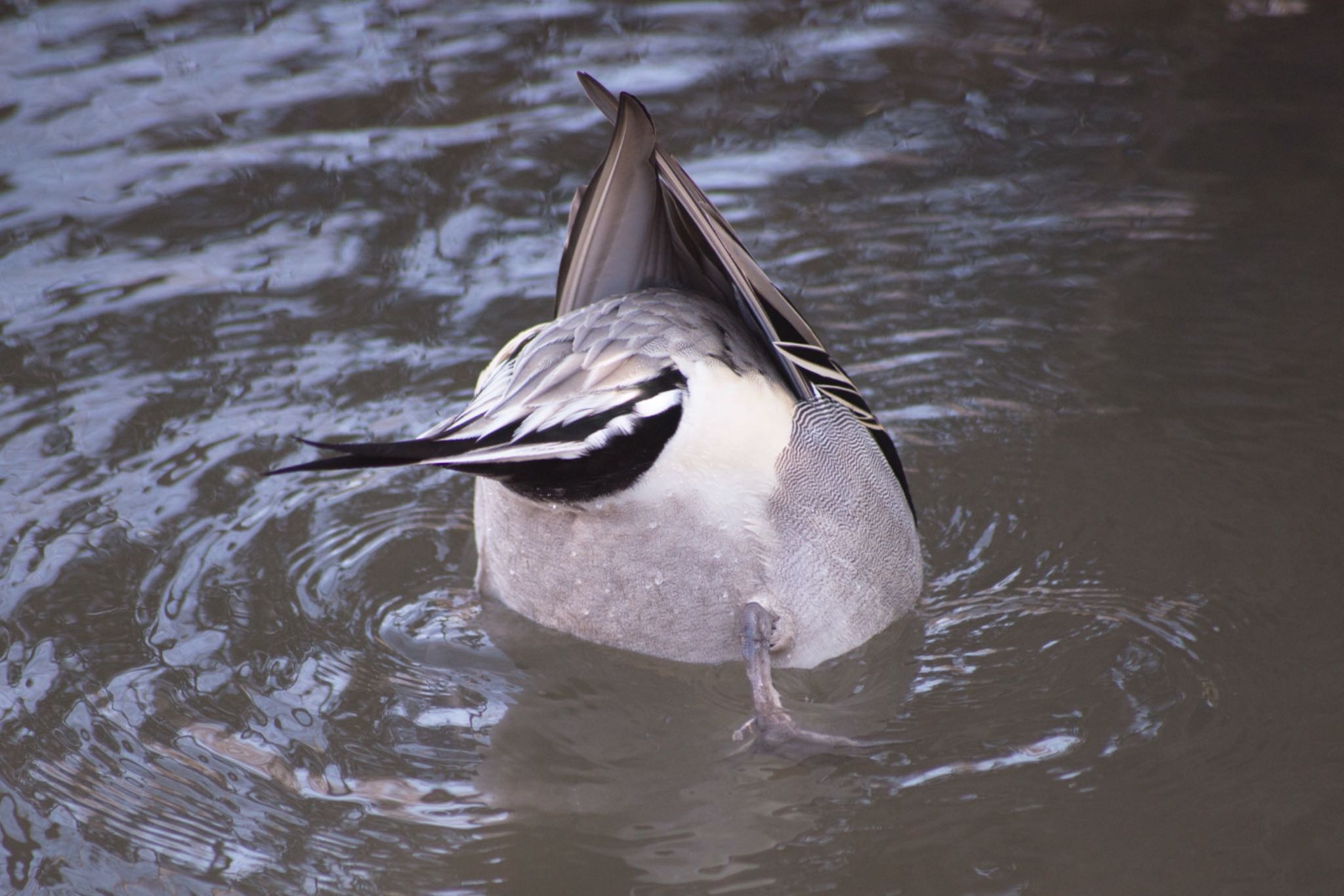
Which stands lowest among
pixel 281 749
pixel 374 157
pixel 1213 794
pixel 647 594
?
pixel 1213 794

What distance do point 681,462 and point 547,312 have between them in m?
2.21

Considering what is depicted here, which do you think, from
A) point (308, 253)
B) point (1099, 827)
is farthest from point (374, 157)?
point (1099, 827)

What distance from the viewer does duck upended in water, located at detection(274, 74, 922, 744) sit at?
316 cm

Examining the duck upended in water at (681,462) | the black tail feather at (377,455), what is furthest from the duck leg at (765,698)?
the black tail feather at (377,455)

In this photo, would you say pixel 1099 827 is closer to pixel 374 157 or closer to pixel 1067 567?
pixel 1067 567

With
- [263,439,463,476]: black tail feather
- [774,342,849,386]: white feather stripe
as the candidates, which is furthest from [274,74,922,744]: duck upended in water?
[263,439,463,476]: black tail feather

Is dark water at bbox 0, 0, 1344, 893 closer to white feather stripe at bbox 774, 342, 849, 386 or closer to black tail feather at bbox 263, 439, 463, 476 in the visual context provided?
white feather stripe at bbox 774, 342, 849, 386

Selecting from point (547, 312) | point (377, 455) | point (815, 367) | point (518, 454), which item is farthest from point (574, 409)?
point (547, 312)

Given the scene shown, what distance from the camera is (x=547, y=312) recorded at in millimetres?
5363

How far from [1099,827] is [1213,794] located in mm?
303

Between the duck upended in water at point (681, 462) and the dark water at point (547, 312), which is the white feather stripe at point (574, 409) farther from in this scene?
the dark water at point (547, 312)

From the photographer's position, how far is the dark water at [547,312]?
3.22m

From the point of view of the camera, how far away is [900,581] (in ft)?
12.6

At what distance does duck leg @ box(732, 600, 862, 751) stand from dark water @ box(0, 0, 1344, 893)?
0.07 m
